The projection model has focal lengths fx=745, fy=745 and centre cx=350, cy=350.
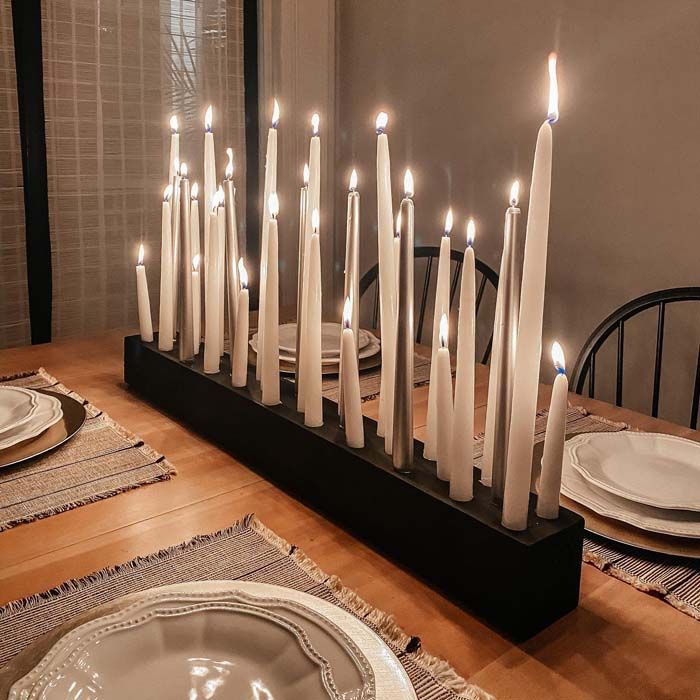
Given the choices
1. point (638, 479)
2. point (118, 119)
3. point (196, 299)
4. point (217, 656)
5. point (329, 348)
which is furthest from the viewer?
point (118, 119)

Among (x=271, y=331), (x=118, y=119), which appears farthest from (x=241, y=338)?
(x=118, y=119)

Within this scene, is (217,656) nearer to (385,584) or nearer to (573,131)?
(385,584)

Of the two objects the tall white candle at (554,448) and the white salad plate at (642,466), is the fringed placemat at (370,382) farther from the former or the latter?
the tall white candle at (554,448)

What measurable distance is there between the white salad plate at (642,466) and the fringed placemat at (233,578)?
1.00 feet

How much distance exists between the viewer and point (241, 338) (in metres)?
0.98

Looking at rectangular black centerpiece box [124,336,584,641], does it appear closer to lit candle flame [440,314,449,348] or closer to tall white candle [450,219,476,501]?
tall white candle [450,219,476,501]

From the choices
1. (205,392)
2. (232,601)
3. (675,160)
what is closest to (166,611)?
(232,601)

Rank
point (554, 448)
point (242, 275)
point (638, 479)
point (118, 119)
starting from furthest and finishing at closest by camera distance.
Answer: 1. point (118, 119)
2. point (242, 275)
3. point (638, 479)
4. point (554, 448)

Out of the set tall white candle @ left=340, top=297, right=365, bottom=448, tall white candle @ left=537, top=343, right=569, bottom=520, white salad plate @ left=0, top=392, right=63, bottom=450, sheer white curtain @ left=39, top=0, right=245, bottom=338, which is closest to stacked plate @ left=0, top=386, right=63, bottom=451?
white salad plate @ left=0, top=392, right=63, bottom=450

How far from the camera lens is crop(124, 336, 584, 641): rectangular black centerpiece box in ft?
2.08

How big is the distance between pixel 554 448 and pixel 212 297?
59cm

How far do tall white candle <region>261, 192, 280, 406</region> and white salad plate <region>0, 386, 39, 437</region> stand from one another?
1.11 ft

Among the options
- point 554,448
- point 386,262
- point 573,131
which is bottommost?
point 554,448

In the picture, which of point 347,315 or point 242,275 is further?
point 242,275
